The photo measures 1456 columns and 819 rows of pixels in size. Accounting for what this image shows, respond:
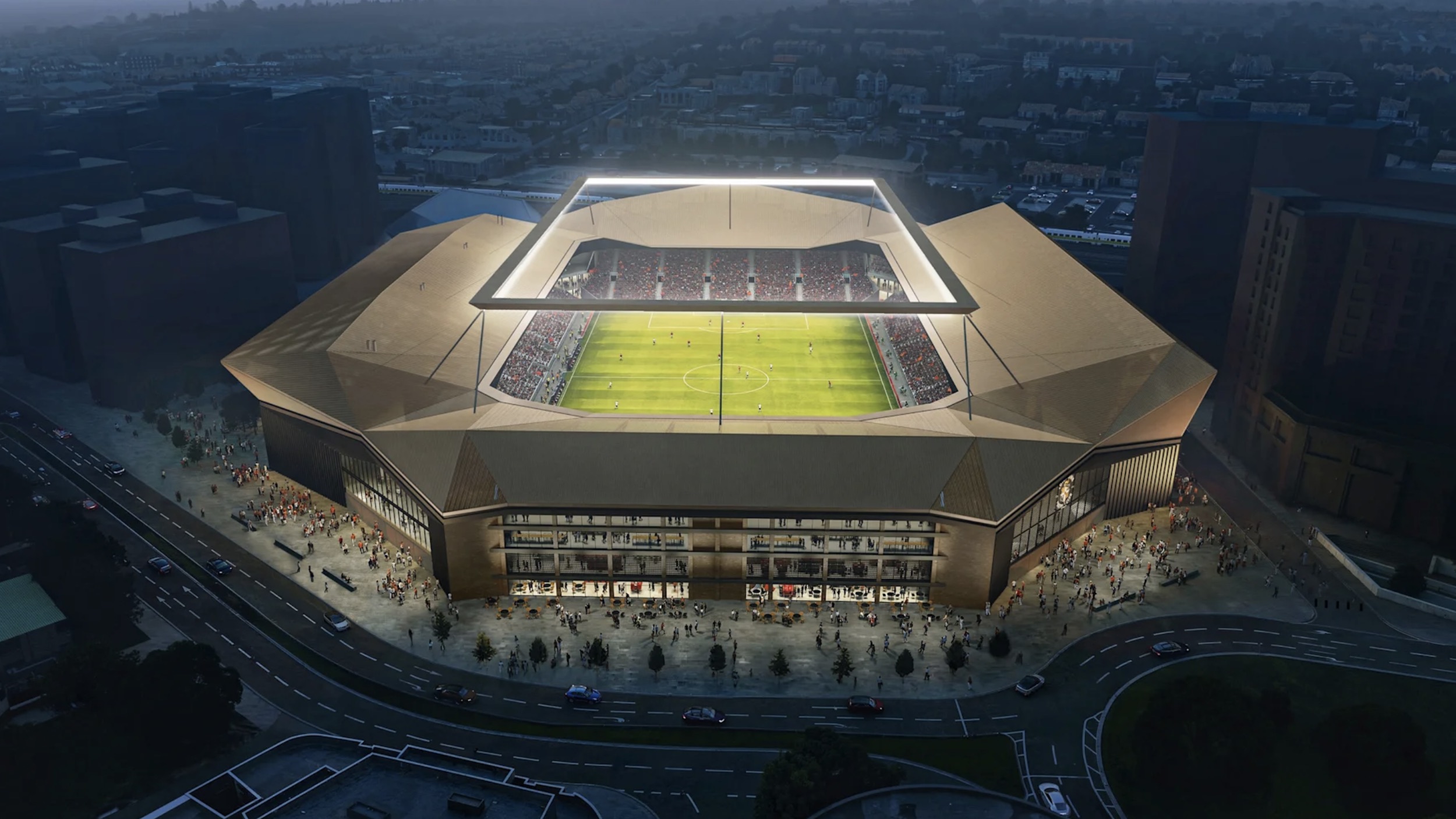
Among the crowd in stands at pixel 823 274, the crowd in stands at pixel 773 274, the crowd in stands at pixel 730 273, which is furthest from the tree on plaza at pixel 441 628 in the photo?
the crowd in stands at pixel 823 274

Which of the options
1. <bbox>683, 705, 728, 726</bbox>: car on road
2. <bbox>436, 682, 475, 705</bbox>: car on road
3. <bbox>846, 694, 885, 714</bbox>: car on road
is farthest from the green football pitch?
<bbox>846, 694, 885, 714</bbox>: car on road

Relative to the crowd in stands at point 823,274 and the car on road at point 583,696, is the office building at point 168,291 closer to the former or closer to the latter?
the crowd in stands at point 823,274

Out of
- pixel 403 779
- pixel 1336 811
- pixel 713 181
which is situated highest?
pixel 713 181

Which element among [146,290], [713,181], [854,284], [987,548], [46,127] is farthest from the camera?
[46,127]

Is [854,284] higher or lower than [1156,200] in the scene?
lower

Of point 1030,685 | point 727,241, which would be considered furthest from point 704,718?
point 727,241

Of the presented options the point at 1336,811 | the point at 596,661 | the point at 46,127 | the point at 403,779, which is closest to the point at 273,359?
the point at 596,661

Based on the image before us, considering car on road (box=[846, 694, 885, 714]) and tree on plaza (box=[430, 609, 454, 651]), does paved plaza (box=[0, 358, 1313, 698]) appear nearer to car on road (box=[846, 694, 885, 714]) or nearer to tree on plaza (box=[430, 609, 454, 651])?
tree on plaza (box=[430, 609, 454, 651])

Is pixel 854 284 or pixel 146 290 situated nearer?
pixel 146 290

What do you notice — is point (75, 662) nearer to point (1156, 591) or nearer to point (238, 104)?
point (1156, 591)
